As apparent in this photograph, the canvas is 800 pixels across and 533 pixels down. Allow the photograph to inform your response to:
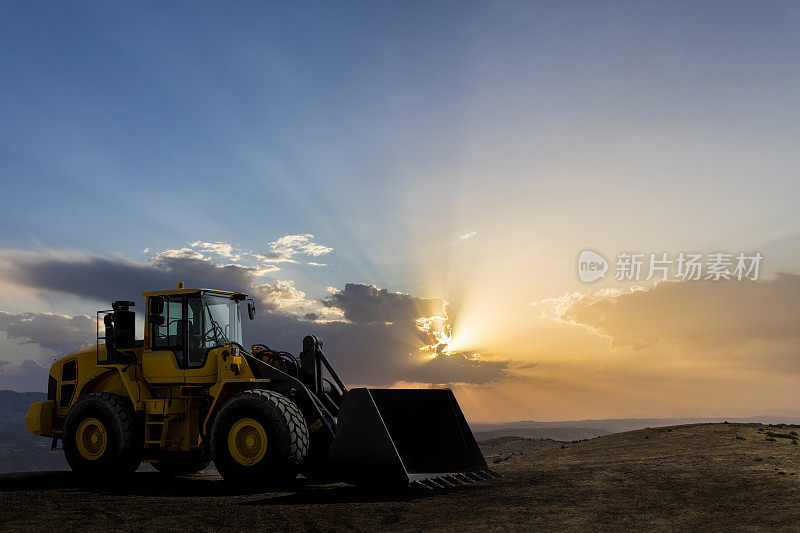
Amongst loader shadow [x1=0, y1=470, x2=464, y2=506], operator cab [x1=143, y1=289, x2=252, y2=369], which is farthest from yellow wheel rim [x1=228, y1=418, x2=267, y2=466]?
operator cab [x1=143, y1=289, x2=252, y2=369]

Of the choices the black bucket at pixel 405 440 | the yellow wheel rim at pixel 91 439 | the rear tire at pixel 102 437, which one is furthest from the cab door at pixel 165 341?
the black bucket at pixel 405 440

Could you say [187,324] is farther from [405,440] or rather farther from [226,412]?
[405,440]

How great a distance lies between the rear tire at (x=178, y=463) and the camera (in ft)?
53.6

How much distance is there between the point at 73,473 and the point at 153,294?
4.35 m

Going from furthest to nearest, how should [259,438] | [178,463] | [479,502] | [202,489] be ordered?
1. [178,463]
2. [202,489]
3. [259,438]
4. [479,502]

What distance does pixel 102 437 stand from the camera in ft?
48.3

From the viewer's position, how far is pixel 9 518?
1029 cm

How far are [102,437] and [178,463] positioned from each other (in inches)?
89.6

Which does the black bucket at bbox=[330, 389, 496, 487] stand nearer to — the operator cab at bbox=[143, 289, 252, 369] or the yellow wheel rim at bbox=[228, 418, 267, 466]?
the yellow wheel rim at bbox=[228, 418, 267, 466]

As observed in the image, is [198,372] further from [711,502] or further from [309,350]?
[711,502]

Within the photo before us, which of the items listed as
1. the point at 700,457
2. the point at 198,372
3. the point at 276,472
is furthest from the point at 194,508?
the point at 700,457

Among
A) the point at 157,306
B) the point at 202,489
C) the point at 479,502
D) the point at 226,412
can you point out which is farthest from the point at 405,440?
the point at 157,306

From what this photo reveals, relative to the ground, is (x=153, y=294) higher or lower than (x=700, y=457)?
higher

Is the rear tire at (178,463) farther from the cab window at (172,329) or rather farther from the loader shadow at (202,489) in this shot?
the cab window at (172,329)
